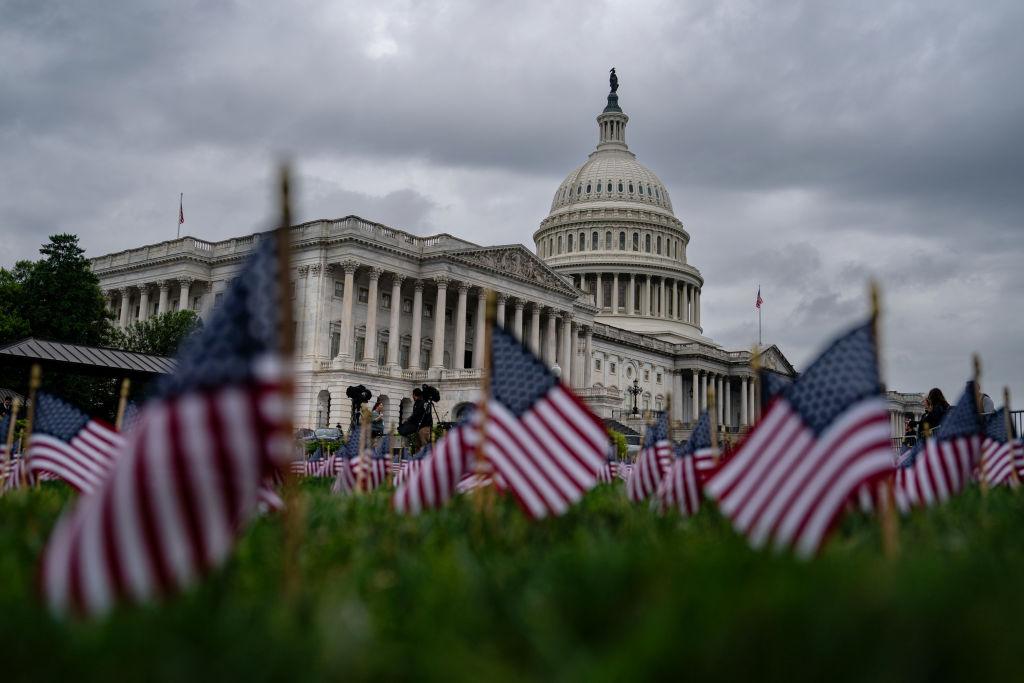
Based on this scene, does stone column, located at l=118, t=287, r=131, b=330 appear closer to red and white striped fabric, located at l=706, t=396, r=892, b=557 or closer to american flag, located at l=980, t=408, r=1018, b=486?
american flag, located at l=980, t=408, r=1018, b=486

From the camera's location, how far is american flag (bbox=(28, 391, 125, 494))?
1173 cm

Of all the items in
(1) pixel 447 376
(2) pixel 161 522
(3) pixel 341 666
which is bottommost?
(3) pixel 341 666

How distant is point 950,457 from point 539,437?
15.2 feet

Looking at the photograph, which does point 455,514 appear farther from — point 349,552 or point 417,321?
point 417,321

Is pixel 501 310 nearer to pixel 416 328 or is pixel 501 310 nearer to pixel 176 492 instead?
pixel 416 328

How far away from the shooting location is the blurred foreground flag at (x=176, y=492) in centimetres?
445

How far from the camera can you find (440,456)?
9516 mm

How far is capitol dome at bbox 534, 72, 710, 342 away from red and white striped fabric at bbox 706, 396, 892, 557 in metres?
105

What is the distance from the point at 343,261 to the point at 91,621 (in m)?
62.7

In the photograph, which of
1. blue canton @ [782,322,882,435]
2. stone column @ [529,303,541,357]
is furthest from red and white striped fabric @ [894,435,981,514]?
stone column @ [529,303,541,357]

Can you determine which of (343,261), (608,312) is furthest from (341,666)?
(608,312)

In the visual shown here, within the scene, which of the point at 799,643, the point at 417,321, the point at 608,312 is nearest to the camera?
the point at 799,643

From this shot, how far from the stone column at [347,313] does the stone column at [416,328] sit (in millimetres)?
5031

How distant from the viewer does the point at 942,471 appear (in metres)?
10.3
